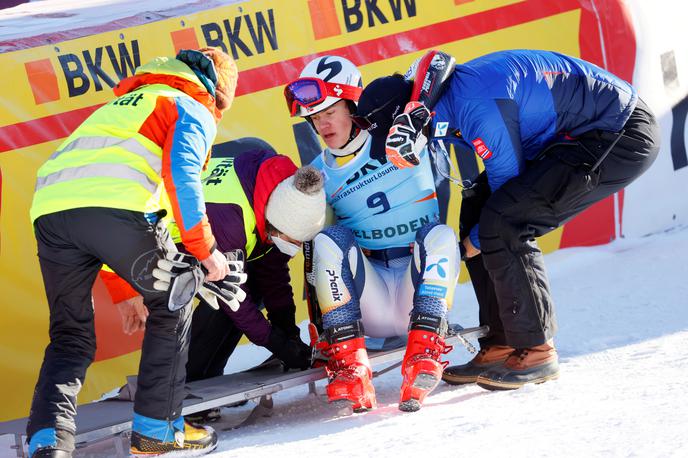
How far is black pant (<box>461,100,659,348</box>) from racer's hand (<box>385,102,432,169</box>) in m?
0.39

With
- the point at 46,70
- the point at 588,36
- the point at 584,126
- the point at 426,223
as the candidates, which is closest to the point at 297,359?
the point at 426,223

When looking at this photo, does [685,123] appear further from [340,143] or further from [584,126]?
[340,143]

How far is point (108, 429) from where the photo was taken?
3.25 m

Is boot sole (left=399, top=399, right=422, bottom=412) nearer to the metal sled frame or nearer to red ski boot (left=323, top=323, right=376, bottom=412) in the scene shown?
red ski boot (left=323, top=323, right=376, bottom=412)

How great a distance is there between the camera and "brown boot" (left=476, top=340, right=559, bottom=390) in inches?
146

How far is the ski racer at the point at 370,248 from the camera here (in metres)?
3.62

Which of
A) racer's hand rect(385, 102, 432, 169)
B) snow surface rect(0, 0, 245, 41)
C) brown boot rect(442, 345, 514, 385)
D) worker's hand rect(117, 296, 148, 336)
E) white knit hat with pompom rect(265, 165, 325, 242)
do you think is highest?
snow surface rect(0, 0, 245, 41)

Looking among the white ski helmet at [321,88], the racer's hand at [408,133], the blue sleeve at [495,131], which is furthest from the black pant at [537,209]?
the white ski helmet at [321,88]

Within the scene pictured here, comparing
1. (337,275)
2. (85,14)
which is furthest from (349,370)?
(85,14)

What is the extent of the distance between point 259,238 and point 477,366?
3.49ft

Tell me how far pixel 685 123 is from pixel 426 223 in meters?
2.72

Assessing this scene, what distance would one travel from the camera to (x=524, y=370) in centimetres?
373

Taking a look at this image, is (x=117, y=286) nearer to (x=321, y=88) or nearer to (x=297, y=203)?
(x=297, y=203)

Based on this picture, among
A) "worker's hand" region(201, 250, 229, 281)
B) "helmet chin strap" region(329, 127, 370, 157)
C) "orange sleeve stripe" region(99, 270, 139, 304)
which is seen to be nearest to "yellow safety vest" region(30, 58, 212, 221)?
"worker's hand" region(201, 250, 229, 281)
